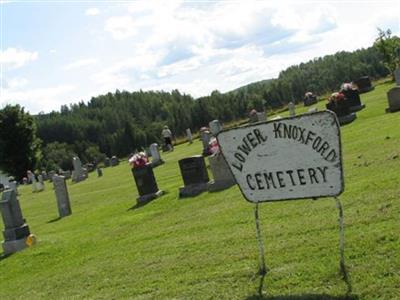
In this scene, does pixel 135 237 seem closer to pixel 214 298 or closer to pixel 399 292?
pixel 214 298

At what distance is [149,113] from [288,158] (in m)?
150

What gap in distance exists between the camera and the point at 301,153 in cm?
581

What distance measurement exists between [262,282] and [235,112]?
12315 cm

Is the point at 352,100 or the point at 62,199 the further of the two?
the point at 352,100

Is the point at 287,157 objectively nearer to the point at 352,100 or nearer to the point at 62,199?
the point at 62,199

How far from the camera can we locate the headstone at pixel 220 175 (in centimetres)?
1498

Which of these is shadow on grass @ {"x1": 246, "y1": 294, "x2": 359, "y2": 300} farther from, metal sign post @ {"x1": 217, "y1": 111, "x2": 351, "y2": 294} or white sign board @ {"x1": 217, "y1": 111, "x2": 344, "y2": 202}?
white sign board @ {"x1": 217, "y1": 111, "x2": 344, "y2": 202}

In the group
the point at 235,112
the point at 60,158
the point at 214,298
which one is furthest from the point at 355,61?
the point at 214,298

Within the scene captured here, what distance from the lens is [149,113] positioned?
508 feet

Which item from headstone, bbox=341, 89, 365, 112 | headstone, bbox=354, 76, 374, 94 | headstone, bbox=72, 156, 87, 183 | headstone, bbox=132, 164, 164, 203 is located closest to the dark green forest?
headstone, bbox=72, 156, 87, 183

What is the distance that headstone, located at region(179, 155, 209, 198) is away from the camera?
631 inches

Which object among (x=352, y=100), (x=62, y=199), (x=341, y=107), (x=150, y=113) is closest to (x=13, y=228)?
(x=62, y=199)

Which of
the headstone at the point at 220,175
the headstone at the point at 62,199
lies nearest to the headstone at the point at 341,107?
the headstone at the point at 220,175

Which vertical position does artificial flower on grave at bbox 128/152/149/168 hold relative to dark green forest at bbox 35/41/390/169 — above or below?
below
